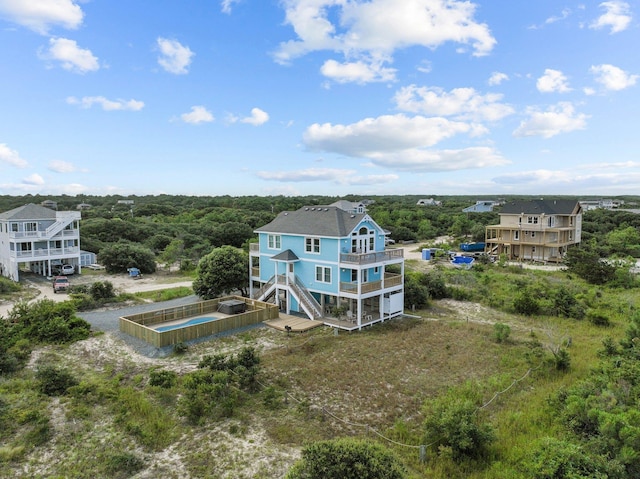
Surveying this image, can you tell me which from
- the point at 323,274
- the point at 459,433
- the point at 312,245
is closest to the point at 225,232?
the point at 312,245

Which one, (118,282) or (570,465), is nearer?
(570,465)

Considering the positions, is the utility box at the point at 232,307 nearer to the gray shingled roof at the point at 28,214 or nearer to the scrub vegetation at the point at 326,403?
the scrub vegetation at the point at 326,403

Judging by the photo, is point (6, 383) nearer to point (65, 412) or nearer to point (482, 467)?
point (65, 412)

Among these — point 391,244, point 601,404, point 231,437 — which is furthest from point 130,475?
point 391,244

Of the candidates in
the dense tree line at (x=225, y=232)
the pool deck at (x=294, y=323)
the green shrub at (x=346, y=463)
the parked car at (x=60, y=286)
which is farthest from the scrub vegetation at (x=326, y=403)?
the dense tree line at (x=225, y=232)

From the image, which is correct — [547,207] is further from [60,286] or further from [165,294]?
[60,286]

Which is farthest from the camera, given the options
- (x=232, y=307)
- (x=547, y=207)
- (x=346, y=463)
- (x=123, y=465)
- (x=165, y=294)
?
(x=547, y=207)
